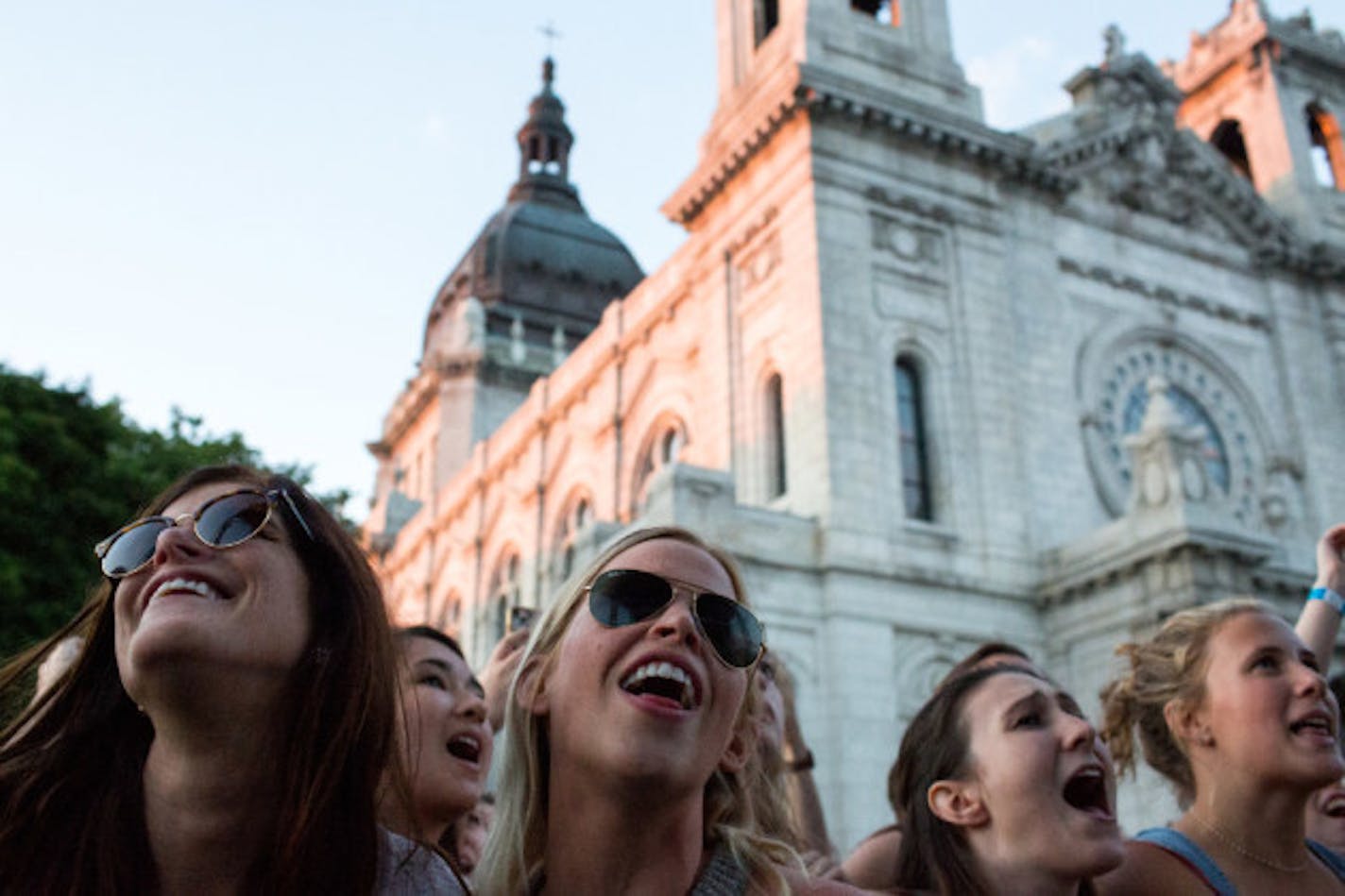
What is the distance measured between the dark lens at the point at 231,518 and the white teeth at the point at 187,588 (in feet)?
0.29

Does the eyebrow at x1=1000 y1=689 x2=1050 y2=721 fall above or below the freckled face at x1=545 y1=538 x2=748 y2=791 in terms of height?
above

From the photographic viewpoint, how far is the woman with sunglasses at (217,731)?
249cm

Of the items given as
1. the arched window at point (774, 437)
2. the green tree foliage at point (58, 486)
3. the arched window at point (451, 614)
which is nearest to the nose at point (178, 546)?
the green tree foliage at point (58, 486)

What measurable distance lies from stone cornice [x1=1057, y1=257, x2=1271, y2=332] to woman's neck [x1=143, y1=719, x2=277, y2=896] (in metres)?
22.8

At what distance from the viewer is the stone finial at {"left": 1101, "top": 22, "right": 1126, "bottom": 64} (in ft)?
87.6

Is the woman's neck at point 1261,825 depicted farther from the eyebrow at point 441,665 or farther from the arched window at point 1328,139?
the arched window at point 1328,139

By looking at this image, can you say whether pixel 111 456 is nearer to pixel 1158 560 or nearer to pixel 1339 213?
pixel 1158 560

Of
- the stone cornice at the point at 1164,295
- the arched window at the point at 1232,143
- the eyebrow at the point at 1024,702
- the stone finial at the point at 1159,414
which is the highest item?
the arched window at the point at 1232,143

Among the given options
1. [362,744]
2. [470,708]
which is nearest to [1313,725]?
[470,708]

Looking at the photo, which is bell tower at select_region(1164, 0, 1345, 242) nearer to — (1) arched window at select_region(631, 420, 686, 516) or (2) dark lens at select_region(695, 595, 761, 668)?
(1) arched window at select_region(631, 420, 686, 516)

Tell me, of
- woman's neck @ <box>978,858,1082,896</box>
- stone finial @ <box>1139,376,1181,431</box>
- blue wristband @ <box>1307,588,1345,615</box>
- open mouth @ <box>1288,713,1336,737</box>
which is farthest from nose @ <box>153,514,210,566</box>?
stone finial @ <box>1139,376,1181,431</box>

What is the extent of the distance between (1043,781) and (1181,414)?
21.9 meters

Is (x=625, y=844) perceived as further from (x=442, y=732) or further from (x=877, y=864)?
(x=877, y=864)

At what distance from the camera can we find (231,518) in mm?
2660
